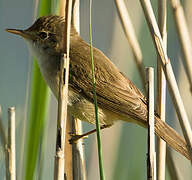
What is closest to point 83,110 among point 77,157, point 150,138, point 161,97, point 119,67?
point 77,157

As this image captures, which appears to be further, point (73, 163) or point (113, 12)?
point (113, 12)

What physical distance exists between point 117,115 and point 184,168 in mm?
604

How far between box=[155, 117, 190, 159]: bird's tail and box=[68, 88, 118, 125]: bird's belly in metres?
0.32

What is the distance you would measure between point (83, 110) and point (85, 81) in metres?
0.18


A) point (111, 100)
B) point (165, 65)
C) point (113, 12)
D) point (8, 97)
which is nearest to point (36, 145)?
point (111, 100)

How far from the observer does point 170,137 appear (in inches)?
79.0

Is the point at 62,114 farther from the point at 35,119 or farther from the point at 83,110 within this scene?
the point at 83,110

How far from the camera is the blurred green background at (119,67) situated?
7.53 feet

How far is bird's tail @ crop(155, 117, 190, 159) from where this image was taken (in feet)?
6.54

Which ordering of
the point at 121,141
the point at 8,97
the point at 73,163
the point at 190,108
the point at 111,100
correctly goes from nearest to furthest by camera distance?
the point at 73,163, the point at 111,100, the point at 121,141, the point at 190,108, the point at 8,97

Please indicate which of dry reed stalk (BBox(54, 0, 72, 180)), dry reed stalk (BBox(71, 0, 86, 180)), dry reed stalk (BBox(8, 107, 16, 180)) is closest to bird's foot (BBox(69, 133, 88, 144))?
dry reed stalk (BBox(71, 0, 86, 180))

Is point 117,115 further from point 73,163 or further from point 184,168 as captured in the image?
point 184,168

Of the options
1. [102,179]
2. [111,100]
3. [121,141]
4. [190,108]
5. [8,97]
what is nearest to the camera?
[102,179]

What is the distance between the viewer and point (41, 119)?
6.23 ft
